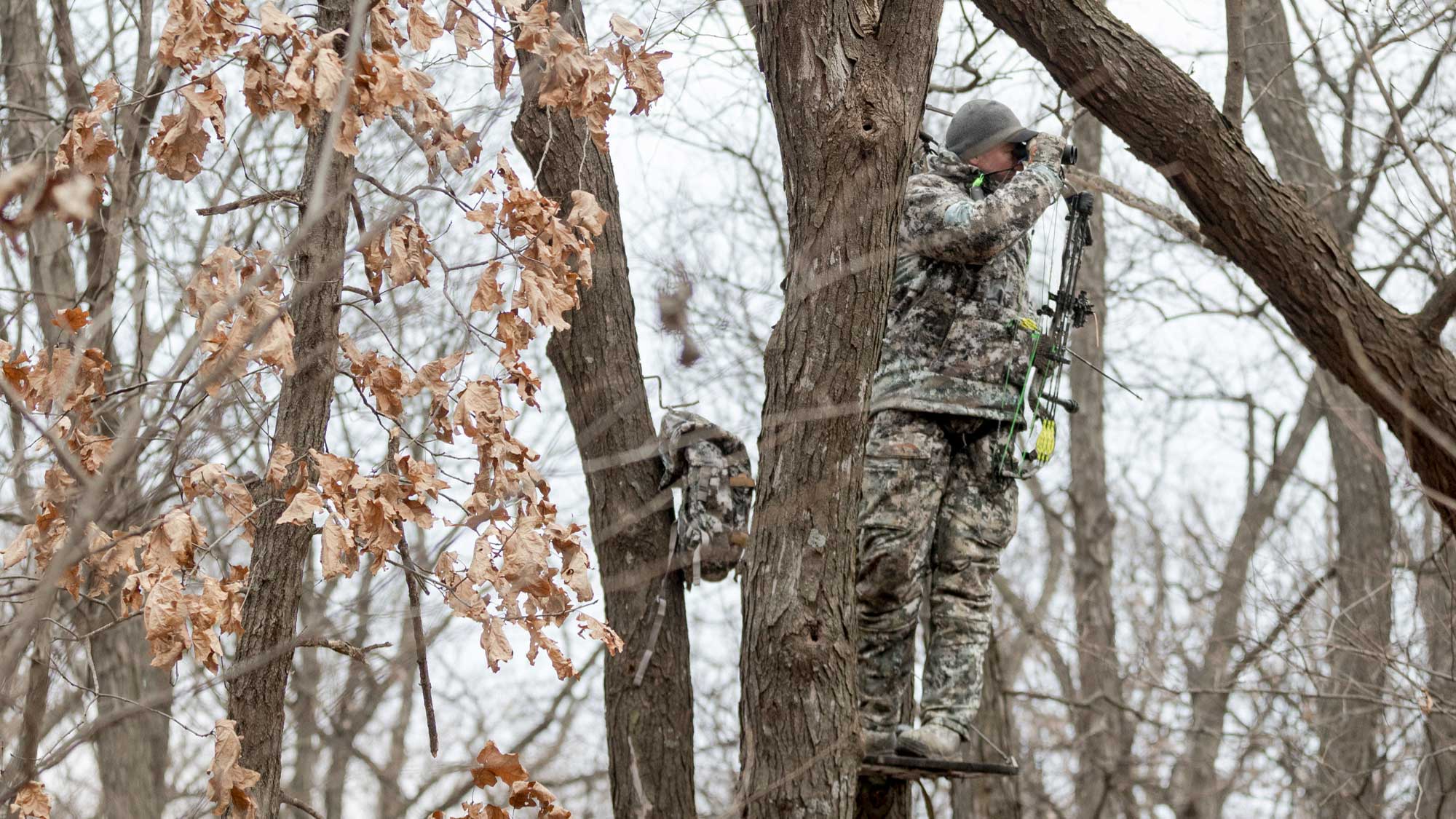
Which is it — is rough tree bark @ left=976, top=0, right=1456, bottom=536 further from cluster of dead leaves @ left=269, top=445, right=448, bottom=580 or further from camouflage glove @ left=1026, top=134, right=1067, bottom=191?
cluster of dead leaves @ left=269, top=445, right=448, bottom=580

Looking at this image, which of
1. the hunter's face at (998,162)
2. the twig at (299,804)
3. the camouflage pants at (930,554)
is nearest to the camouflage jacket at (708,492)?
the camouflage pants at (930,554)

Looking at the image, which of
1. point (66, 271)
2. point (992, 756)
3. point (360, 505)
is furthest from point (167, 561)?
point (992, 756)

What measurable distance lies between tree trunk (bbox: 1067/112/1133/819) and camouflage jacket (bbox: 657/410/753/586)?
6140mm

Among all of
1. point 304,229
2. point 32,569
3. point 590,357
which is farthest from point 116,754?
point 304,229

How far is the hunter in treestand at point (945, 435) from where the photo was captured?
14.0ft

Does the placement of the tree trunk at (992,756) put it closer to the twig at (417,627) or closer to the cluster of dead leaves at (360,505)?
the twig at (417,627)

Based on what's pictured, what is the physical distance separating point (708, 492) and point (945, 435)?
758 mm

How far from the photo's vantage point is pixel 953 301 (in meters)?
4.51

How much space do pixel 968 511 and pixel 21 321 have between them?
135 inches

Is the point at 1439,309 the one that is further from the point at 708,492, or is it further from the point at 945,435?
the point at 708,492

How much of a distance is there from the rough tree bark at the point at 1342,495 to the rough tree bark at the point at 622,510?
17.6ft

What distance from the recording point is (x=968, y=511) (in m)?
4.41

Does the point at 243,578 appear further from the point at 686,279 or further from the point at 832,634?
the point at 686,279

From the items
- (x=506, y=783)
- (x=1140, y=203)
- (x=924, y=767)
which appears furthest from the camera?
(x=1140, y=203)
